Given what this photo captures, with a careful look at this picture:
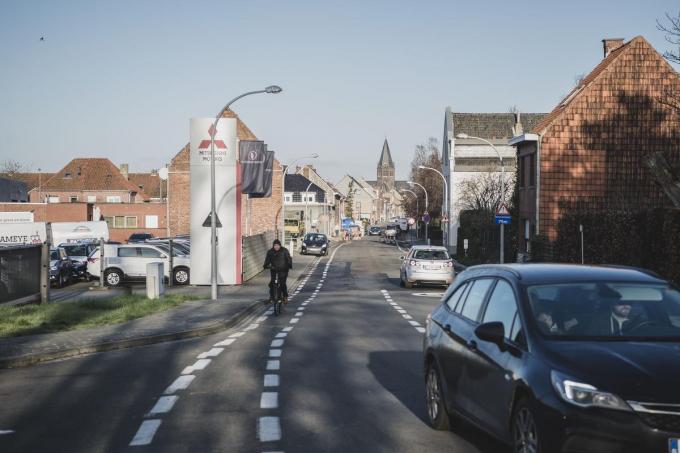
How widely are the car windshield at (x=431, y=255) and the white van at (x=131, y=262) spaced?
9133 millimetres

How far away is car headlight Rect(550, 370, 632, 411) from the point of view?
499 centimetres

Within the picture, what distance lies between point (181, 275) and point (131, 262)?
81.2 inches

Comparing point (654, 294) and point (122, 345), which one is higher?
point (654, 294)

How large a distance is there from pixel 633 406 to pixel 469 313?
2374 mm

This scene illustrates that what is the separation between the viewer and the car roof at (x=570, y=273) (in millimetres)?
6508

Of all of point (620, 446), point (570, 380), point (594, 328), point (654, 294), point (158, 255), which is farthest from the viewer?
point (158, 255)

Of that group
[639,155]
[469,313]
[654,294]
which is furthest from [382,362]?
[639,155]

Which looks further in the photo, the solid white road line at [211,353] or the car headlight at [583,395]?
the solid white road line at [211,353]

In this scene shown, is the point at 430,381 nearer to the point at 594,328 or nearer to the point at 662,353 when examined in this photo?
the point at 594,328

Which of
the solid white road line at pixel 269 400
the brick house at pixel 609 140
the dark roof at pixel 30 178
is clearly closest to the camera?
the solid white road line at pixel 269 400

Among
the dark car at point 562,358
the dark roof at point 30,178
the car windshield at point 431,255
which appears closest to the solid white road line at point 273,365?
the dark car at point 562,358

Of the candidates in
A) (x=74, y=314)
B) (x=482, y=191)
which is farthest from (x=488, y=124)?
(x=74, y=314)

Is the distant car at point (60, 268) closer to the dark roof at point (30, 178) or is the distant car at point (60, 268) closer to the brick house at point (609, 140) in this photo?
the brick house at point (609, 140)

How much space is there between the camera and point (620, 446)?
4883mm
